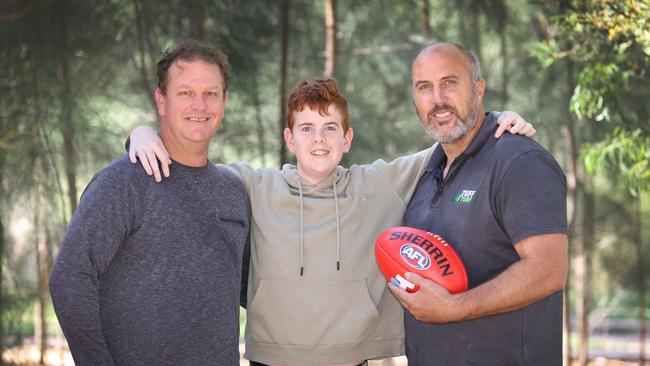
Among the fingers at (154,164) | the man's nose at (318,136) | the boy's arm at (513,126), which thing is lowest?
the fingers at (154,164)

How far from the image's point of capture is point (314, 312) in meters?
3.04

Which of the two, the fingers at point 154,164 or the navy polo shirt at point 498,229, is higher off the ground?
the fingers at point 154,164

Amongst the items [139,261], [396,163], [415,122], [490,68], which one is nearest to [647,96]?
[396,163]

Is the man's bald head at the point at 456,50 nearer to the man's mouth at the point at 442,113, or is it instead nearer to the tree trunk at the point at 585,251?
the man's mouth at the point at 442,113

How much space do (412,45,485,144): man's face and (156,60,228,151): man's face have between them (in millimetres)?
887

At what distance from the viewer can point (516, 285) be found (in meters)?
2.62

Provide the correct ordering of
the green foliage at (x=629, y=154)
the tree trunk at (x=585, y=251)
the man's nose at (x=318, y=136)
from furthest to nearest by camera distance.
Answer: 1. the tree trunk at (x=585, y=251)
2. the green foliage at (x=629, y=154)
3. the man's nose at (x=318, y=136)

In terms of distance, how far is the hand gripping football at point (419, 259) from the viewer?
109 inches

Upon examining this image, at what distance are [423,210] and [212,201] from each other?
2.88 ft

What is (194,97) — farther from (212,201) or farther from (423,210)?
(423,210)

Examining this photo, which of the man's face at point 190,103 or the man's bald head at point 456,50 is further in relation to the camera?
the man's bald head at point 456,50

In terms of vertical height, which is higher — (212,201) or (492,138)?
(492,138)

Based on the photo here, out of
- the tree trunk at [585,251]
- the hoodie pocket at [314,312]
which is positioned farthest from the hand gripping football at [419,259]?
the tree trunk at [585,251]

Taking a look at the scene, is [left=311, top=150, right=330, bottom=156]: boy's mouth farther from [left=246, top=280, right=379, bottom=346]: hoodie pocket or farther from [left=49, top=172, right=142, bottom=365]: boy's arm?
[left=49, top=172, right=142, bottom=365]: boy's arm
